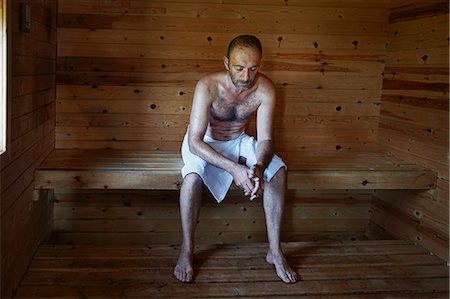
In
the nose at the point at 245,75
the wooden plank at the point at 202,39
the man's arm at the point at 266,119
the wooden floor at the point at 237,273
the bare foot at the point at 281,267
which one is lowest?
the wooden floor at the point at 237,273

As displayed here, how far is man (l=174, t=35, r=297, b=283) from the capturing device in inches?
99.0

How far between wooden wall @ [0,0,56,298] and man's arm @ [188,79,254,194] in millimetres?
799

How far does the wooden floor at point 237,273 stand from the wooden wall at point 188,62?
2.58ft

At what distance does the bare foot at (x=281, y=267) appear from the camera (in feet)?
8.43

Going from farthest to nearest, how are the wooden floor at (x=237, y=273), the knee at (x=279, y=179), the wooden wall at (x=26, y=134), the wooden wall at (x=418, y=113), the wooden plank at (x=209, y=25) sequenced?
the wooden plank at (x=209, y=25)
the wooden wall at (x=418, y=113)
the knee at (x=279, y=179)
the wooden floor at (x=237, y=273)
the wooden wall at (x=26, y=134)

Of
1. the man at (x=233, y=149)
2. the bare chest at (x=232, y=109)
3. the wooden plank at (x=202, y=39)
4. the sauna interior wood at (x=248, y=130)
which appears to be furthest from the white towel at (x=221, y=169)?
the wooden plank at (x=202, y=39)

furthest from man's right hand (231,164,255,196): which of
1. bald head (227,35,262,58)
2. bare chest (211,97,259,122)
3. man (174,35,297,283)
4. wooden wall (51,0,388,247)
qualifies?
wooden wall (51,0,388,247)

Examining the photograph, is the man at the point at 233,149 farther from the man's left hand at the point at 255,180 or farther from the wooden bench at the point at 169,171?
the wooden bench at the point at 169,171

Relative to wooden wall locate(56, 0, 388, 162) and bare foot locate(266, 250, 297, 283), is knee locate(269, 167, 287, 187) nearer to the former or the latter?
bare foot locate(266, 250, 297, 283)

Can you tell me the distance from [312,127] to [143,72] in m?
1.18

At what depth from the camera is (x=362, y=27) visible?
352 centimetres

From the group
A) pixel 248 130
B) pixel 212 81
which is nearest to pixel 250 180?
pixel 212 81

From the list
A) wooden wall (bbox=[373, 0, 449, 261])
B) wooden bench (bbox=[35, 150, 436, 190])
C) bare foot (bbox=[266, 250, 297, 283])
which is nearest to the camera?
bare foot (bbox=[266, 250, 297, 283])

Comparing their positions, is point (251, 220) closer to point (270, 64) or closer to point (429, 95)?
point (270, 64)
